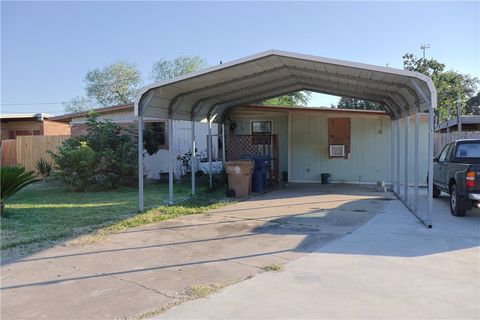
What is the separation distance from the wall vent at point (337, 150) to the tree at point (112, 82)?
35212 millimetres

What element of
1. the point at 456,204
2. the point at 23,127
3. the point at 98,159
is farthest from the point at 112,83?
the point at 456,204

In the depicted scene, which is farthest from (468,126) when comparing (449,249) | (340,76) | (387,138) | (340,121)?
(449,249)

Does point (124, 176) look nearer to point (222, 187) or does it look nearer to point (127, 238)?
point (222, 187)

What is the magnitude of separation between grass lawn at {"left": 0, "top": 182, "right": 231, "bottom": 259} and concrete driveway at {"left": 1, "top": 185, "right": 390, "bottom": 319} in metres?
0.55

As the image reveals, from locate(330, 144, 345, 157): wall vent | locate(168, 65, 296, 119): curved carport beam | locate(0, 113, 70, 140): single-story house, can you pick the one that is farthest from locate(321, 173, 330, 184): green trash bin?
locate(0, 113, 70, 140): single-story house

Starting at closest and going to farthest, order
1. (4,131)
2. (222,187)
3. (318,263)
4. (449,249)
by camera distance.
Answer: (318,263)
(449,249)
(222,187)
(4,131)

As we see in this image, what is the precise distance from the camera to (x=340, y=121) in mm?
15484

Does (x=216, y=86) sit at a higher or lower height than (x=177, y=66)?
lower

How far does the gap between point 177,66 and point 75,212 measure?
130ft

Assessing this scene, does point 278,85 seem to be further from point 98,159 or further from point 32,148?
point 32,148

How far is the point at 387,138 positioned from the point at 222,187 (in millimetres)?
6450

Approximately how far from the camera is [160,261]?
5492 millimetres

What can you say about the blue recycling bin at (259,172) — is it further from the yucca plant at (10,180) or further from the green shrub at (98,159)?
the yucca plant at (10,180)

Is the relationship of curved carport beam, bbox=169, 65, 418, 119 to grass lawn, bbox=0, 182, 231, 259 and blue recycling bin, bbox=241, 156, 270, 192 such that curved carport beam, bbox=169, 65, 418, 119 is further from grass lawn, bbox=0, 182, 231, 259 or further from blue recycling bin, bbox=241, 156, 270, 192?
blue recycling bin, bbox=241, 156, 270, 192
